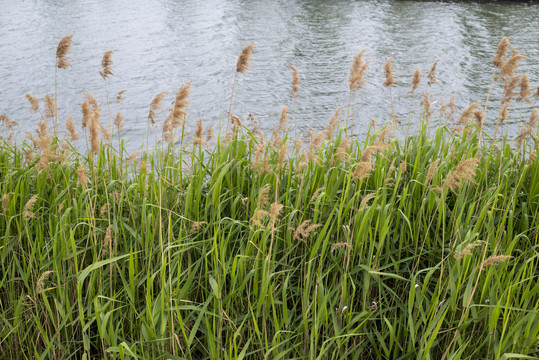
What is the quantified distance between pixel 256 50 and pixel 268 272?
9.44 meters

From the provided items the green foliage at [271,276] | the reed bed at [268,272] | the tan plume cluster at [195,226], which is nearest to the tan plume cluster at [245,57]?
the reed bed at [268,272]

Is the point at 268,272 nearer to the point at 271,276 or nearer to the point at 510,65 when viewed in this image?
the point at 271,276

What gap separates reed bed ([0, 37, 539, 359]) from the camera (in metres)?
2.48

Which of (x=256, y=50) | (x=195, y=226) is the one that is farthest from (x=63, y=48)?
(x=256, y=50)

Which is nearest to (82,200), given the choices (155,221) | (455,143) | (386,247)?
(155,221)

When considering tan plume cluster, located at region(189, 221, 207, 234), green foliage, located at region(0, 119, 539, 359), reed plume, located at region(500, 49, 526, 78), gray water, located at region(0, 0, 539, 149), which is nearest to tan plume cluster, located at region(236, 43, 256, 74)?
green foliage, located at region(0, 119, 539, 359)

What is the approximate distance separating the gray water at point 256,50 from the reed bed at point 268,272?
13.9 ft

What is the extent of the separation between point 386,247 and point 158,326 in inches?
52.5

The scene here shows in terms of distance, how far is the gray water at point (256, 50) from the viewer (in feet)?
27.9

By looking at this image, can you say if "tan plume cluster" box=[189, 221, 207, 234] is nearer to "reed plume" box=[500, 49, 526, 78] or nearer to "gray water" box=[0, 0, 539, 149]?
"reed plume" box=[500, 49, 526, 78]

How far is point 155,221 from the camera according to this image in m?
2.96

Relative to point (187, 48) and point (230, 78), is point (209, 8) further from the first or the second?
point (230, 78)

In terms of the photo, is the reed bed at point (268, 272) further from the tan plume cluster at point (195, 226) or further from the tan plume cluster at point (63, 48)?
the tan plume cluster at point (63, 48)

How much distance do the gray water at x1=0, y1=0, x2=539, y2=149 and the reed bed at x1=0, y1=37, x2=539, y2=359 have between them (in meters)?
4.23
